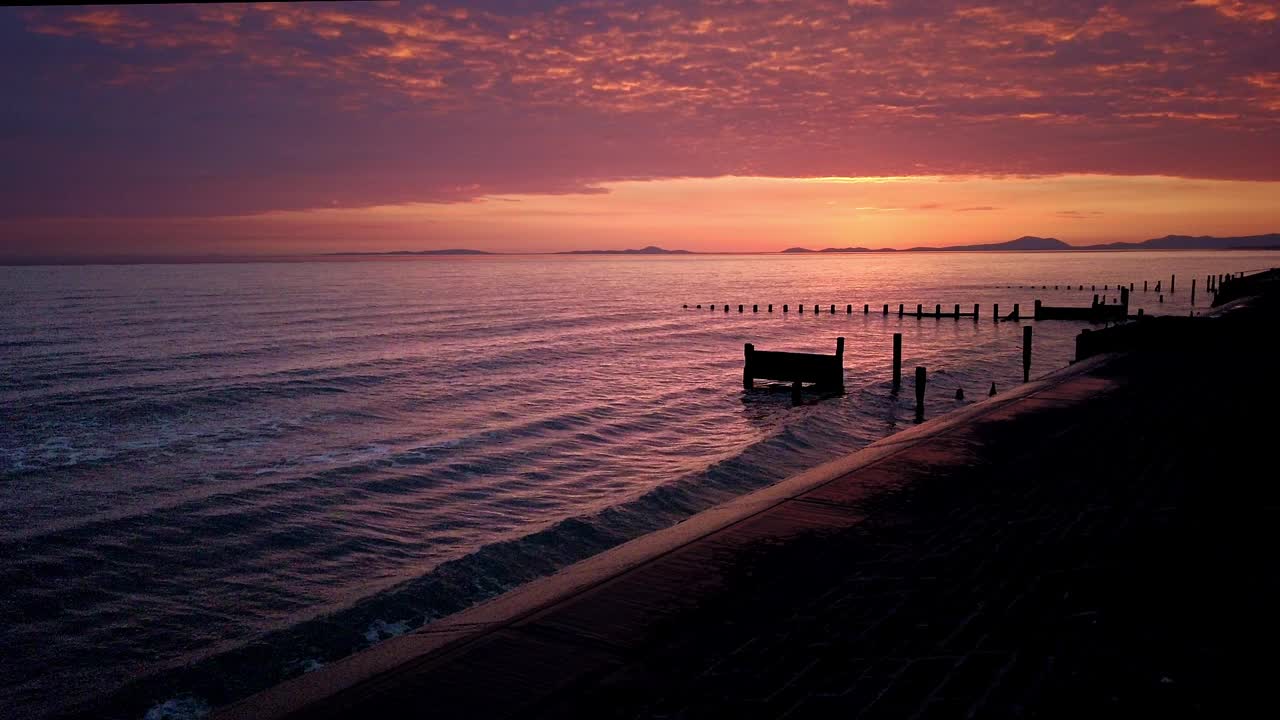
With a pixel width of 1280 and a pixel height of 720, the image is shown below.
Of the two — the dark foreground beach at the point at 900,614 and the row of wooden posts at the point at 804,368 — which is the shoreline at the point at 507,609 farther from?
the row of wooden posts at the point at 804,368

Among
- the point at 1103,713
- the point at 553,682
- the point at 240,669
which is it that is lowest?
the point at 240,669

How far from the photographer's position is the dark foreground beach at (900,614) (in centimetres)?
416

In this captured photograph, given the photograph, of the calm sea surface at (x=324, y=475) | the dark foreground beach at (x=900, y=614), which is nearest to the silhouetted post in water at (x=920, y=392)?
the calm sea surface at (x=324, y=475)

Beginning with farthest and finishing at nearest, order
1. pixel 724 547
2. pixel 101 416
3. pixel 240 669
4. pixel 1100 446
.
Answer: pixel 101 416
pixel 1100 446
pixel 240 669
pixel 724 547

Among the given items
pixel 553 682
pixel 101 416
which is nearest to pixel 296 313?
pixel 101 416

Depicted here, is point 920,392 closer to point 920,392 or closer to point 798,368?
point 920,392

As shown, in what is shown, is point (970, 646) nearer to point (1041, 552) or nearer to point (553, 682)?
point (1041, 552)

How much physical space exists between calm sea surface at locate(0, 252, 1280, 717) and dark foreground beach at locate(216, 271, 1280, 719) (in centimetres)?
411

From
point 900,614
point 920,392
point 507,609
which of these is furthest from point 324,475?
point 920,392

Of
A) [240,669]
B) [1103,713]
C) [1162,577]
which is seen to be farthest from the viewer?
[240,669]

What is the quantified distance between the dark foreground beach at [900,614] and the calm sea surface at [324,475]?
4105 mm

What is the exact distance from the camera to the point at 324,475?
53.7ft

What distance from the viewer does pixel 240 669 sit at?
823 centimetres

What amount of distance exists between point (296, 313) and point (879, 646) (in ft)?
Result: 225
